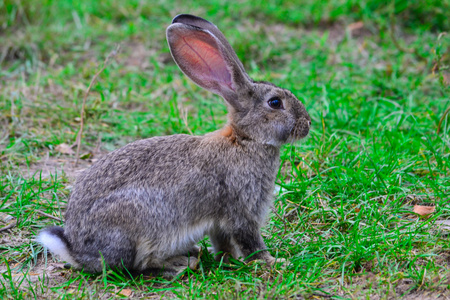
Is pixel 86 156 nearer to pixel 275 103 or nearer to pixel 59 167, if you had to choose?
pixel 59 167

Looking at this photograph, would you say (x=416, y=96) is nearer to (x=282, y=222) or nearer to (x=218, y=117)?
(x=218, y=117)

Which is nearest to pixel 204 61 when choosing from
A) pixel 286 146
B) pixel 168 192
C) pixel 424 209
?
pixel 168 192

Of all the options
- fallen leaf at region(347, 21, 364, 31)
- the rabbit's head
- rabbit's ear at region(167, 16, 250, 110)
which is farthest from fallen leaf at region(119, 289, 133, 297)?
fallen leaf at region(347, 21, 364, 31)

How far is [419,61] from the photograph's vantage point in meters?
7.57

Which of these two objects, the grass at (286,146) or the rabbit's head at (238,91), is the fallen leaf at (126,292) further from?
the rabbit's head at (238,91)

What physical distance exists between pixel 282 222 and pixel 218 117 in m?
2.18

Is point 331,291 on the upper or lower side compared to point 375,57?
lower

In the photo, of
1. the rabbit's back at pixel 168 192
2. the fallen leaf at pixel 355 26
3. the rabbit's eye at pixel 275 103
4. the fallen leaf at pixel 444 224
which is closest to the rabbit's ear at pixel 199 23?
the rabbit's eye at pixel 275 103

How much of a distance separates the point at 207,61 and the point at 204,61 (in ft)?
0.08

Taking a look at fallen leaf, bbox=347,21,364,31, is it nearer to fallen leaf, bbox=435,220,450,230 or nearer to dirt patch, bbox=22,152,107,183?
dirt patch, bbox=22,152,107,183

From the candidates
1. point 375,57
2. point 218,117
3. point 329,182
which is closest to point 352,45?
point 375,57

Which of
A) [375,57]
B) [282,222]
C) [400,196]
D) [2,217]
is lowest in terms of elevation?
[2,217]

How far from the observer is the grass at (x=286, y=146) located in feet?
12.2

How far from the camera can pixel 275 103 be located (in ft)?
13.8
